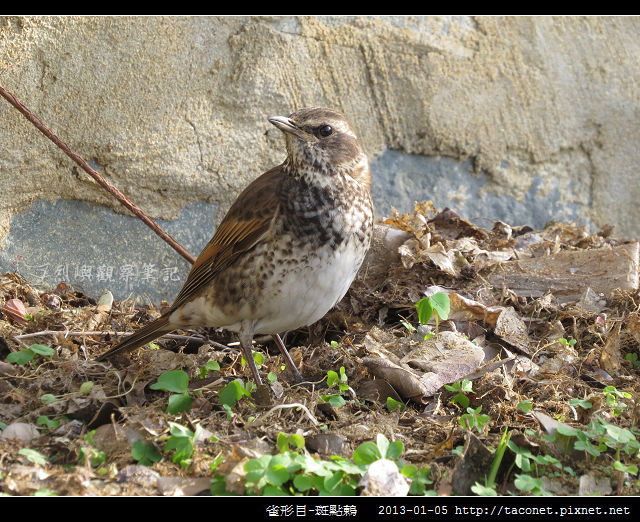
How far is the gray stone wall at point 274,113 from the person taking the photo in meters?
4.98

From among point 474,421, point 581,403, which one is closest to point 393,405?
point 474,421

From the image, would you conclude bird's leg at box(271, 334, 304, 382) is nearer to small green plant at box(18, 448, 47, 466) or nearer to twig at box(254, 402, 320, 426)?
twig at box(254, 402, 320, 426)

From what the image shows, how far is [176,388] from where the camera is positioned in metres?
3.60

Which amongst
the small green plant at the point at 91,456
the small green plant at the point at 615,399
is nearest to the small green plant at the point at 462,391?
the small green plant at the point at 615,399

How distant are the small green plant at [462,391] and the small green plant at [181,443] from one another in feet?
4.28

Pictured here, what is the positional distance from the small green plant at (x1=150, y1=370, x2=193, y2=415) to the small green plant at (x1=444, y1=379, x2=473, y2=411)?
1292mm

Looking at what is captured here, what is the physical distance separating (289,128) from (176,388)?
151cm

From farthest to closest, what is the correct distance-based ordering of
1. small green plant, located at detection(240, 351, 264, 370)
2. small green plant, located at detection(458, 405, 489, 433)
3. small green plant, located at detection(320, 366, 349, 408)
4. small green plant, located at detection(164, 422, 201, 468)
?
small green plant, located at detection(240, 351, 264, 370), small green plant, located at detection(320, 366, 349, 408), small green plant, located at detection(458, 405, 489, 433), small green plant, located at detection(164, 422, 201, 468)

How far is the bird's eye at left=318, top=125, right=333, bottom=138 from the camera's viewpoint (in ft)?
13.5

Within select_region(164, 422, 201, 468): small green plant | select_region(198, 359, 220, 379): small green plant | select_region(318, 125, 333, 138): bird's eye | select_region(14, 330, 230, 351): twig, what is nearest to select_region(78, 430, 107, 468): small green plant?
select_region(164, 422, 201, 468): small green plant

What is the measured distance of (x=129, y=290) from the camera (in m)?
5.26

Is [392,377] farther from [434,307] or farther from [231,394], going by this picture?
[231,394]

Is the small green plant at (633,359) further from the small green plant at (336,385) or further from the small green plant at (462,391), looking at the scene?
the small green plant at (336,385)

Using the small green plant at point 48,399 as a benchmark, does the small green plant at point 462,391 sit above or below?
below
